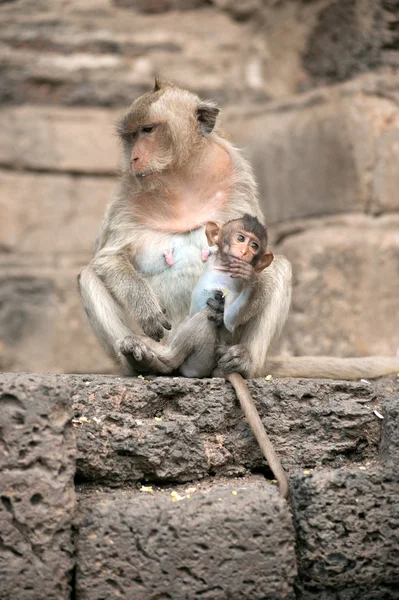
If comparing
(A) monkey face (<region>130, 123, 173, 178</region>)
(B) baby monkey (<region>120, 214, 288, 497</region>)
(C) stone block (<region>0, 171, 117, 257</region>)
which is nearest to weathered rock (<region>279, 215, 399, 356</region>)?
(C) stone block (<region>0, 171, 117, 257</region>)

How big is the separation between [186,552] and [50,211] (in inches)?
227

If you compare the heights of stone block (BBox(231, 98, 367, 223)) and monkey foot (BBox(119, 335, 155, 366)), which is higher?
monkey foot (BBox(119, 335, 155, 366))

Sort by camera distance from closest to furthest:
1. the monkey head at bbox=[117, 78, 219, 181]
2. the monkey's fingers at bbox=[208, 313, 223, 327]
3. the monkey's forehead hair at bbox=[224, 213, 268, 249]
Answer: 1. the monkey's forehead hair at bbox=[224, 213, 268, 249]
2. the monkey's fingers at bbox=[208, 313, 223, 327]
3. the monkey head at bbox=[117, 78, 219, 181]

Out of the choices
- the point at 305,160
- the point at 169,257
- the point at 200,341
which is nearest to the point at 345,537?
the point at 200,341

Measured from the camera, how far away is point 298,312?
864cm

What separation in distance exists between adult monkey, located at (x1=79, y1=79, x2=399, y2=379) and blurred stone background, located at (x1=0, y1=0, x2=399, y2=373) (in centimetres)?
258

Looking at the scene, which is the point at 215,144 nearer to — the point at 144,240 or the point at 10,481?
the point at 144,240

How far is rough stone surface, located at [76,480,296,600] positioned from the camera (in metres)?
4.39

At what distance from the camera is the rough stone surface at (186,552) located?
4.39m

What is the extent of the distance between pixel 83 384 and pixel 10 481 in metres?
0.81

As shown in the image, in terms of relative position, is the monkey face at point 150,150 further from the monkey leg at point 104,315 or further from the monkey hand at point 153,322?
the monkey hand at point 153,322

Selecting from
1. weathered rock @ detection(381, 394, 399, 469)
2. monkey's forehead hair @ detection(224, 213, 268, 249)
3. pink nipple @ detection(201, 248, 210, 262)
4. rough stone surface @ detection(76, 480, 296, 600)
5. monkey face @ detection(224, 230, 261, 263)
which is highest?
monkey's forehead hair @ detection(224, 213, 268, 249)

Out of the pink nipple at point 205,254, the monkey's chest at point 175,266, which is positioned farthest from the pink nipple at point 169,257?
the pink nipple at point 205,254

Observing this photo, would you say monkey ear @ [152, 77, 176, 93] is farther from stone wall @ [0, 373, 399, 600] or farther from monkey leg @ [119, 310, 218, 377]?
stone wall @ [0, 373, 399, 600]
